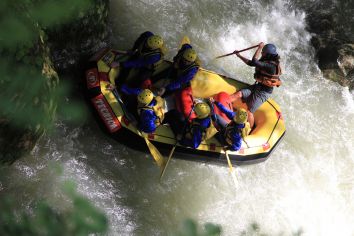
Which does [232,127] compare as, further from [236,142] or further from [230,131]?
[236,142]

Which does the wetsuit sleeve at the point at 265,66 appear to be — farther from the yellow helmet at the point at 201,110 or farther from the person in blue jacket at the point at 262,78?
the yellow helmet at the point at 201,110

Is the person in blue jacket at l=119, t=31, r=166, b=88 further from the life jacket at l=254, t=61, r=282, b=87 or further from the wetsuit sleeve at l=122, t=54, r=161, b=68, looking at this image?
the life jacket at l=254, t=61, r=282, b=87

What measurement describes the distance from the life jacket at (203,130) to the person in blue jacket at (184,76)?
319mm

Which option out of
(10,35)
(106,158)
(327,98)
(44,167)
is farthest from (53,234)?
(327,98)

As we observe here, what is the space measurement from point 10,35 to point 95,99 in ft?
10.0

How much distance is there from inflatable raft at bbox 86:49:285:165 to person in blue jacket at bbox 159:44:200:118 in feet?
1.03

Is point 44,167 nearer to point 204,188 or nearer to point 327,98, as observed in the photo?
point 204,188

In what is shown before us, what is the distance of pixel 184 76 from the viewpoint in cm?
566

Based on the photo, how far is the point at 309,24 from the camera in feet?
29.9

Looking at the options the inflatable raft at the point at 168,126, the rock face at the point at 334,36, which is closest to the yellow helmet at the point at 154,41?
the inflatable raft at the point at 168,126

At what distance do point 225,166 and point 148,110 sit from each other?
1700mm

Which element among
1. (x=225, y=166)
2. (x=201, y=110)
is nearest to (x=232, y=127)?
(x=201, y=110)

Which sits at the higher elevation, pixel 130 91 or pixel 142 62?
pixel 142 62

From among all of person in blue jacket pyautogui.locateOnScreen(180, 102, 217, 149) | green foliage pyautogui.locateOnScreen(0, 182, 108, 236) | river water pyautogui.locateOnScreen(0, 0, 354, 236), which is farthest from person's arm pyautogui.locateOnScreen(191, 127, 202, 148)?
green foliage pyautogui.locateOnScreen(0, 182, 108, 236)
